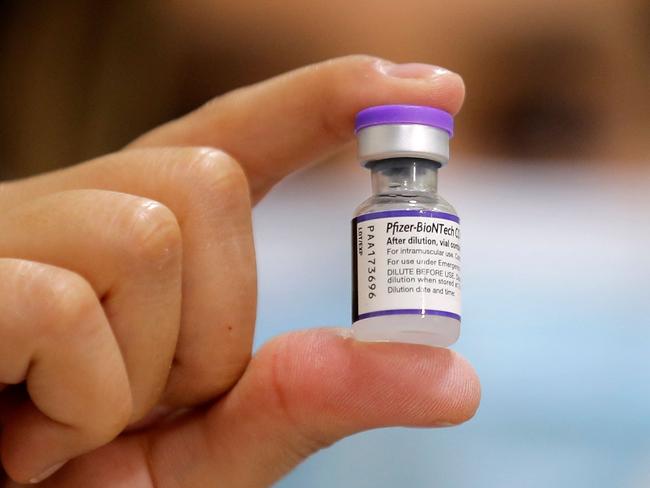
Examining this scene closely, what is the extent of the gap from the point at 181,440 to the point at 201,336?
123 mm

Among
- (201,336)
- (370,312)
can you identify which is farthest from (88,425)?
(370,312)

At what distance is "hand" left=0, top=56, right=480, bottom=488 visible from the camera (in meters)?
0.59

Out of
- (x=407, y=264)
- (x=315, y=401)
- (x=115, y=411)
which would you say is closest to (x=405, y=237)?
(x=407, y=264)

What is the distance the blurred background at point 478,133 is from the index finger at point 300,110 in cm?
→ 84

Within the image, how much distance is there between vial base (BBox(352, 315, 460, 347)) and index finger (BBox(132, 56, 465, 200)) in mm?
193

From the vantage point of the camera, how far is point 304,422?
0.68 meters

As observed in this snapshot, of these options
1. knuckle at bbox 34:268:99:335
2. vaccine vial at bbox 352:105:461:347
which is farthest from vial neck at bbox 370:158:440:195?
knuckle at bbox 34:268:99:335

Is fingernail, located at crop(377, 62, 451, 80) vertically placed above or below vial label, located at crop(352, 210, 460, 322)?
above

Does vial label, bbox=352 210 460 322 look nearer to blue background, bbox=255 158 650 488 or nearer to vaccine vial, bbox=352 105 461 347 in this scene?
vaccine vial, bbox=352 105 461 347

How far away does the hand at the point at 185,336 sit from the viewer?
1.92 ft

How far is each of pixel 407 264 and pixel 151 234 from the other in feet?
0.67

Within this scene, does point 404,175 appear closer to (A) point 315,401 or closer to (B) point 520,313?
(A) point 315,401

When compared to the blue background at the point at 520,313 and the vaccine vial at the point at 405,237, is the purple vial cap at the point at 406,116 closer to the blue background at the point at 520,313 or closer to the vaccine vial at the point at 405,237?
the vaccine vial at the point at 405,237

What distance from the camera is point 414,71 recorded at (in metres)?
0.70
